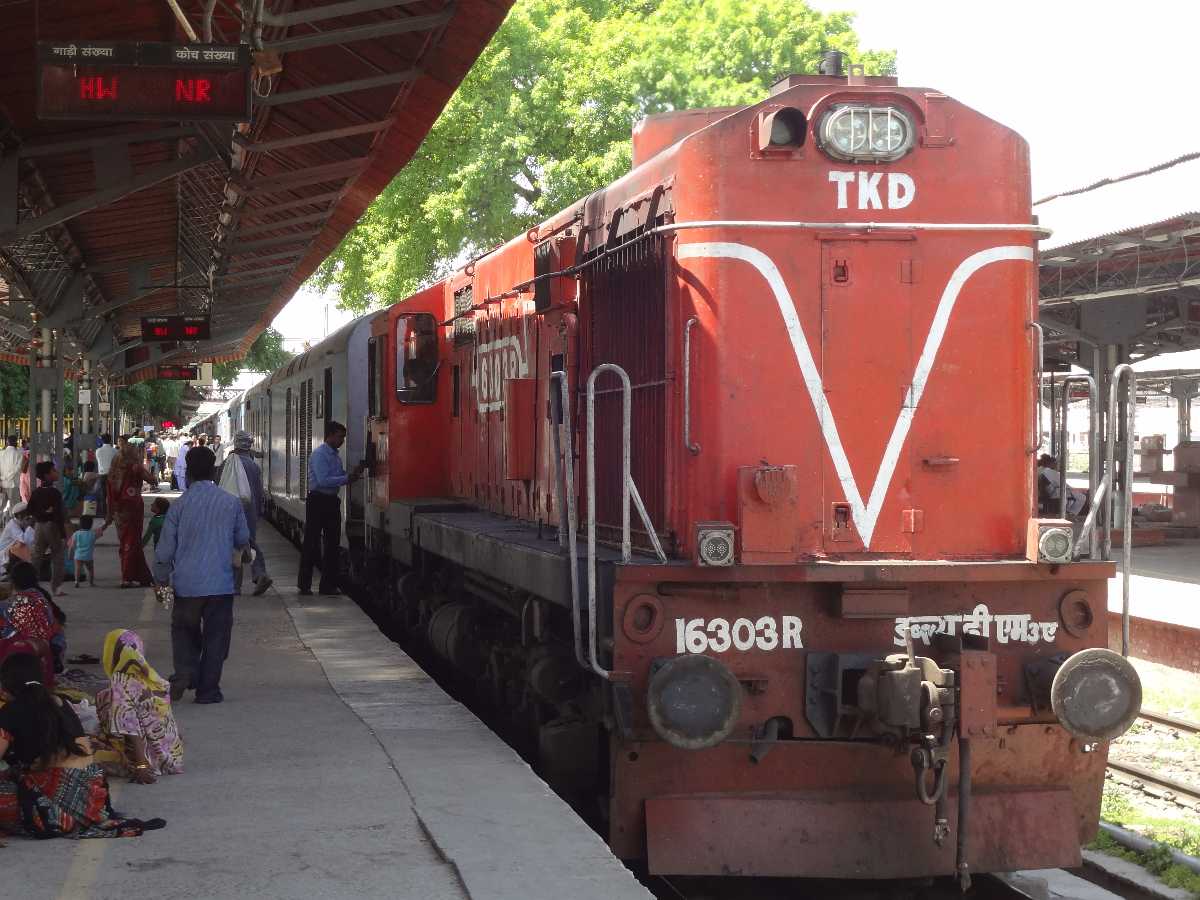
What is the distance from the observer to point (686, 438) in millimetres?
6586

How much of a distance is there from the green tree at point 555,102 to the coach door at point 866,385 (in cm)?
2615

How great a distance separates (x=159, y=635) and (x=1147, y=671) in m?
→ 9.03

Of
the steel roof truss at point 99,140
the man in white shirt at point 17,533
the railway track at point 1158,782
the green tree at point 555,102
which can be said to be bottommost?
the railway track at point 1158,782

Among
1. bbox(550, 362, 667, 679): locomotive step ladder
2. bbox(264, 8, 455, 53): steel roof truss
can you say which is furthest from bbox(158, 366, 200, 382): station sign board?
bbox(550, 362, 667, 679): locomotive step ladder

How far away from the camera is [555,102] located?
34781mm

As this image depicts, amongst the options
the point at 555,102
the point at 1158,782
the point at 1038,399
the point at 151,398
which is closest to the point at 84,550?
the point at 1158,782

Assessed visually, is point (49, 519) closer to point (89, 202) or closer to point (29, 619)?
point (89, 202)

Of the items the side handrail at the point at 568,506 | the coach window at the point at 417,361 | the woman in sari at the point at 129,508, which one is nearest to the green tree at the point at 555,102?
the woman in sari at the point at 129,508

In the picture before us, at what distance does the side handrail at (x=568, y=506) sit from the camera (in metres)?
6.47

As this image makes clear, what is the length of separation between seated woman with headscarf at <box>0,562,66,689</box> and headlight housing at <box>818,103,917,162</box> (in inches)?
194

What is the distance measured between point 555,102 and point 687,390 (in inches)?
1154

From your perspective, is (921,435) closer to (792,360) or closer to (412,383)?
(792,360)

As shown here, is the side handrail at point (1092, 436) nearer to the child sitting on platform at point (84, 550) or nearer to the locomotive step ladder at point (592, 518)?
the locomotive step ladder at point (592, 518)

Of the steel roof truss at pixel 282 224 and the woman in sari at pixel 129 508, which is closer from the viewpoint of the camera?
the woman in sari at pixel 129 508
